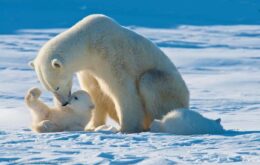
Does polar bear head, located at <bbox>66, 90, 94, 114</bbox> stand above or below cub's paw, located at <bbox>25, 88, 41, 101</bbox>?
below

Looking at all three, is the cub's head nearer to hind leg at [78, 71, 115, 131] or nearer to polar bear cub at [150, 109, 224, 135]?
hind leg at [78, 71, 115, 131]

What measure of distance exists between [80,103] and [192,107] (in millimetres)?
4005

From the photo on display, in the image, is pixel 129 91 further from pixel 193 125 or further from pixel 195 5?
pixel 195 5

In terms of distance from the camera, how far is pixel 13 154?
17.8 ft

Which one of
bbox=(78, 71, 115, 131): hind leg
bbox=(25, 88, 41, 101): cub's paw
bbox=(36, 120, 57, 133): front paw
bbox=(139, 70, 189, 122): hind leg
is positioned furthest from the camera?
bbox=(78, 71, 115, 131): hind leg

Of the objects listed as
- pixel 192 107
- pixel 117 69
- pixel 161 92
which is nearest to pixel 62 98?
pixel 117 69

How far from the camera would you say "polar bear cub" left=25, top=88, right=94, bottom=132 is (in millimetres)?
7164

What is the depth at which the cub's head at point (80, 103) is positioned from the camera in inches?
283

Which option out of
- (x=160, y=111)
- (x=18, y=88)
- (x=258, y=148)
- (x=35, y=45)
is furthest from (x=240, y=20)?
(x=258, y=148)

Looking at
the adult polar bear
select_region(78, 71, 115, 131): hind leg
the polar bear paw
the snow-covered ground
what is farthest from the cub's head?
the snow-covered ground

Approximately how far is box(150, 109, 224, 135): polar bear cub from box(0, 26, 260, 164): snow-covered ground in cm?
27

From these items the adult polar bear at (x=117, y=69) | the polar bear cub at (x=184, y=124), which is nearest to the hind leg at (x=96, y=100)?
the adult polar bear at (x=117, y=69)

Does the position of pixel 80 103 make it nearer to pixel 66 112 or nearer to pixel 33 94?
pixel 66 112

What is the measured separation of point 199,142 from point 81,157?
3.75 feet
